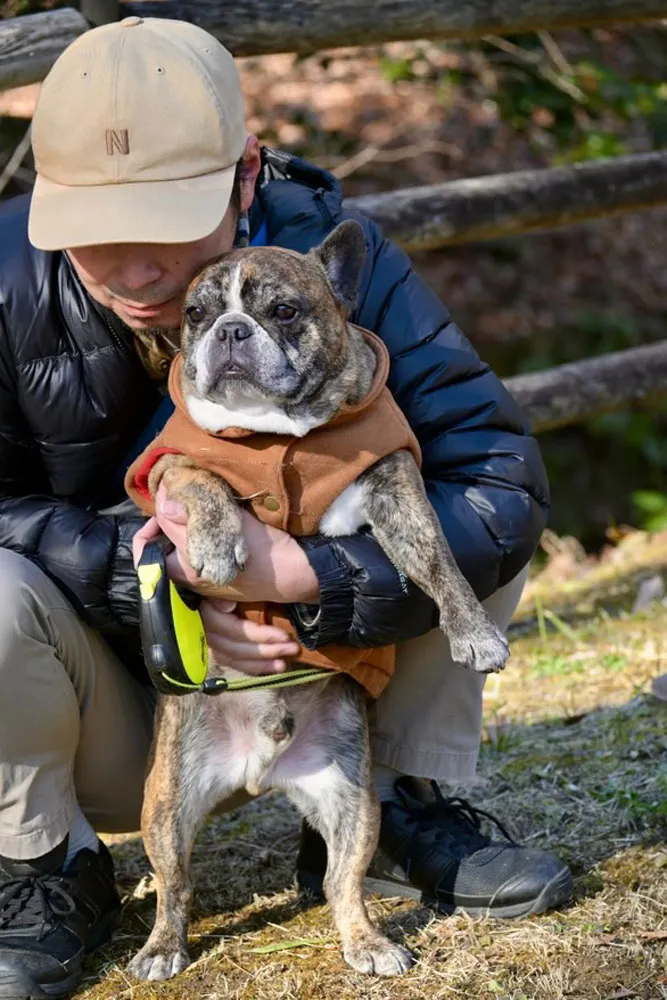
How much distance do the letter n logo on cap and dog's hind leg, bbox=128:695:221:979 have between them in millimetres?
1169

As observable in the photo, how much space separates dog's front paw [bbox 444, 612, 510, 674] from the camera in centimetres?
278

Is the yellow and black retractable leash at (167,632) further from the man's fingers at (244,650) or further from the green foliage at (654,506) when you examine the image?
the green foliage at (654,506)

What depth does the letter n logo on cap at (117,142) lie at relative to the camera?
8.72 feet

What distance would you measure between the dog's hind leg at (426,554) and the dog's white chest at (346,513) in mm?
12

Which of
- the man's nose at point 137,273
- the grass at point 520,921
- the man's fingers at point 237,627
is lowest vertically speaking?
the grass at point 520,921

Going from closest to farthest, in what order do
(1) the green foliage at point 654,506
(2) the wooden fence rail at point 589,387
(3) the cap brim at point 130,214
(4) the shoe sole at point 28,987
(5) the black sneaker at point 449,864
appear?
(3) the cap brim at point 130,214 → (4) the shoe sole at point 28,987 → (5) the black sneaker at point 449,864 → (2) the wooden fence rail at point 589,387 → (1) the green foliage at point 654,506

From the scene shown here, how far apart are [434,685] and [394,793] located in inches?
12.5

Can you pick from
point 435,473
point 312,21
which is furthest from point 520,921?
point 312,21

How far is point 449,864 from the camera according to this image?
306cm

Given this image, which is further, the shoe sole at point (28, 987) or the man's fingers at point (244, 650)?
the man's fingers at point (244, 650)

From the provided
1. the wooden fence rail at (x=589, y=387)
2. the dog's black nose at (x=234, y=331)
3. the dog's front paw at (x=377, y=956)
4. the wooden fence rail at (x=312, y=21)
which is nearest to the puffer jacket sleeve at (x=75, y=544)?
the dog's black nose at (x=234, y=331)

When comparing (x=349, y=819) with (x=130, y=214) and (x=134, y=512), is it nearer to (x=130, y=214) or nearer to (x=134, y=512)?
(x=134, y=512)

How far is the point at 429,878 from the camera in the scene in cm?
307

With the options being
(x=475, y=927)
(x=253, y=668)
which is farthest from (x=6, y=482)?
(x=475, y=927)
